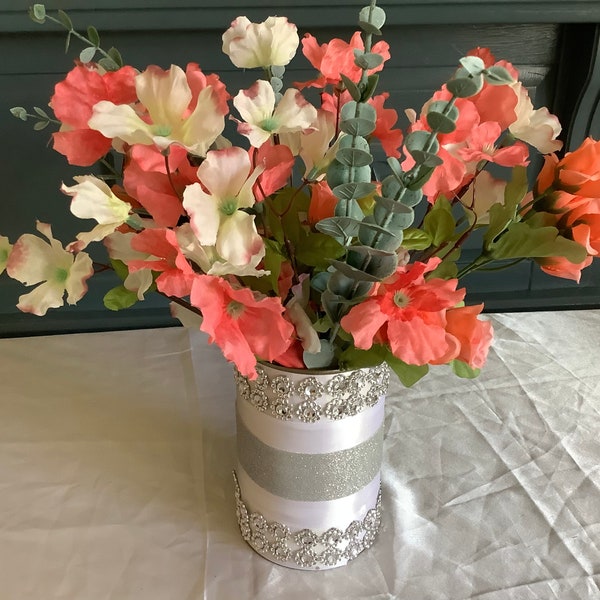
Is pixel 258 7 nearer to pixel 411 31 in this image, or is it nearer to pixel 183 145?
pixel 411 31

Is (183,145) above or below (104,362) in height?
above

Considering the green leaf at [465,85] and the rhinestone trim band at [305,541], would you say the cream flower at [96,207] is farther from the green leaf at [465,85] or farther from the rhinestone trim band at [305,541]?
the rhinestone trim band at [305,541]

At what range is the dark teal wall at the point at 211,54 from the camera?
2.93 ft

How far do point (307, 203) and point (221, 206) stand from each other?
0.13 m

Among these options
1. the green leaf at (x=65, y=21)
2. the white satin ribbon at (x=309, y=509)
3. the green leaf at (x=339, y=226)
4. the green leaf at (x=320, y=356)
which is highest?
the green leaf at (x=65, y=21)

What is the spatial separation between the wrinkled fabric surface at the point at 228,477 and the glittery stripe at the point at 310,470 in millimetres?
87

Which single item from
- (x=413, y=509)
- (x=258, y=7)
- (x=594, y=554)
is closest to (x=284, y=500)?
(x=413, y=509)

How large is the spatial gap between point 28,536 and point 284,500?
26 cm

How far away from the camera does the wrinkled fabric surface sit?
62 centimetres

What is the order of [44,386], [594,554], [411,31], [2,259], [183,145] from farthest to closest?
[411,31]
[44,386]
[594,554]
[2,259]
[183,145]

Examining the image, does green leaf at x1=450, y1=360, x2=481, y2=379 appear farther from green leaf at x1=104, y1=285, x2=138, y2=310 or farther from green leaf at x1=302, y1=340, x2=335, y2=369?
green leaf at x1=104, y1=285, x2=138, y2=310

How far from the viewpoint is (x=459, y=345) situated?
0.45 metres

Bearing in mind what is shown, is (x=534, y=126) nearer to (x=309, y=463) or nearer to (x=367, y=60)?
(x=367, y=60)

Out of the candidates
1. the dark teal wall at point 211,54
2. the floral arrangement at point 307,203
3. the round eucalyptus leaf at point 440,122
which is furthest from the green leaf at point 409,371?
the dark teal wall at point 211,54
